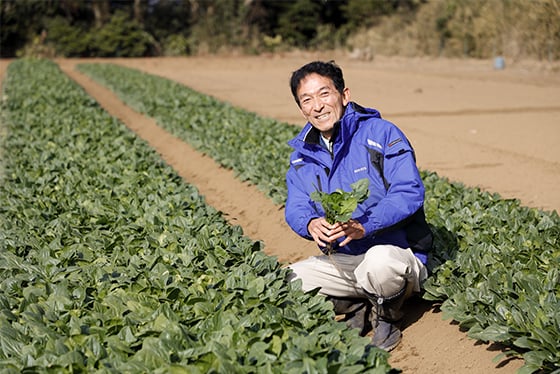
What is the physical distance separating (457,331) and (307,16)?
4301 cm

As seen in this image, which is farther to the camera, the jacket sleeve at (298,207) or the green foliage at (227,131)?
the green foliage at (227,131)

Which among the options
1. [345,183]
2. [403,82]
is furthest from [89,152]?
[403,82]

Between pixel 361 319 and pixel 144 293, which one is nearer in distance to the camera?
pixel 144 293

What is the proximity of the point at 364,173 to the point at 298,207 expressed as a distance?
1.53 feet

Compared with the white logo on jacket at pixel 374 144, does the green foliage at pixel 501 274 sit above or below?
below

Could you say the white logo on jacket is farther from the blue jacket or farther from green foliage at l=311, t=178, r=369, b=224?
green foliage at l=311, t=178, r=369, b=224

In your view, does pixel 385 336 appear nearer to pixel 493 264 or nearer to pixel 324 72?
pixel 493 264

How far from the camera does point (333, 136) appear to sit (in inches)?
167

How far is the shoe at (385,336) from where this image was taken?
418cm

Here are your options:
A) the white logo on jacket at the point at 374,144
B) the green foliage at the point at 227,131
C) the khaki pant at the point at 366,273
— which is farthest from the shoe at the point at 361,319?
the green foliage at the point at 227,131

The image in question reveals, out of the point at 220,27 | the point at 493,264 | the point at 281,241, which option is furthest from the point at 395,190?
the point at 220,27

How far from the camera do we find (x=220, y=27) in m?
44.7

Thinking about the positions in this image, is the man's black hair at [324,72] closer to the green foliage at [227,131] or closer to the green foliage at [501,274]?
the green foliage at [501,274]

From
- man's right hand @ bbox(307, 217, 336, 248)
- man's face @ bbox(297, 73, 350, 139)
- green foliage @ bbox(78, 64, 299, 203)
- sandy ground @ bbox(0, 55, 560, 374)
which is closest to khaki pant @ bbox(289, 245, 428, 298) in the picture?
man's right hand @ bbox(307, 217, 336, 248)
